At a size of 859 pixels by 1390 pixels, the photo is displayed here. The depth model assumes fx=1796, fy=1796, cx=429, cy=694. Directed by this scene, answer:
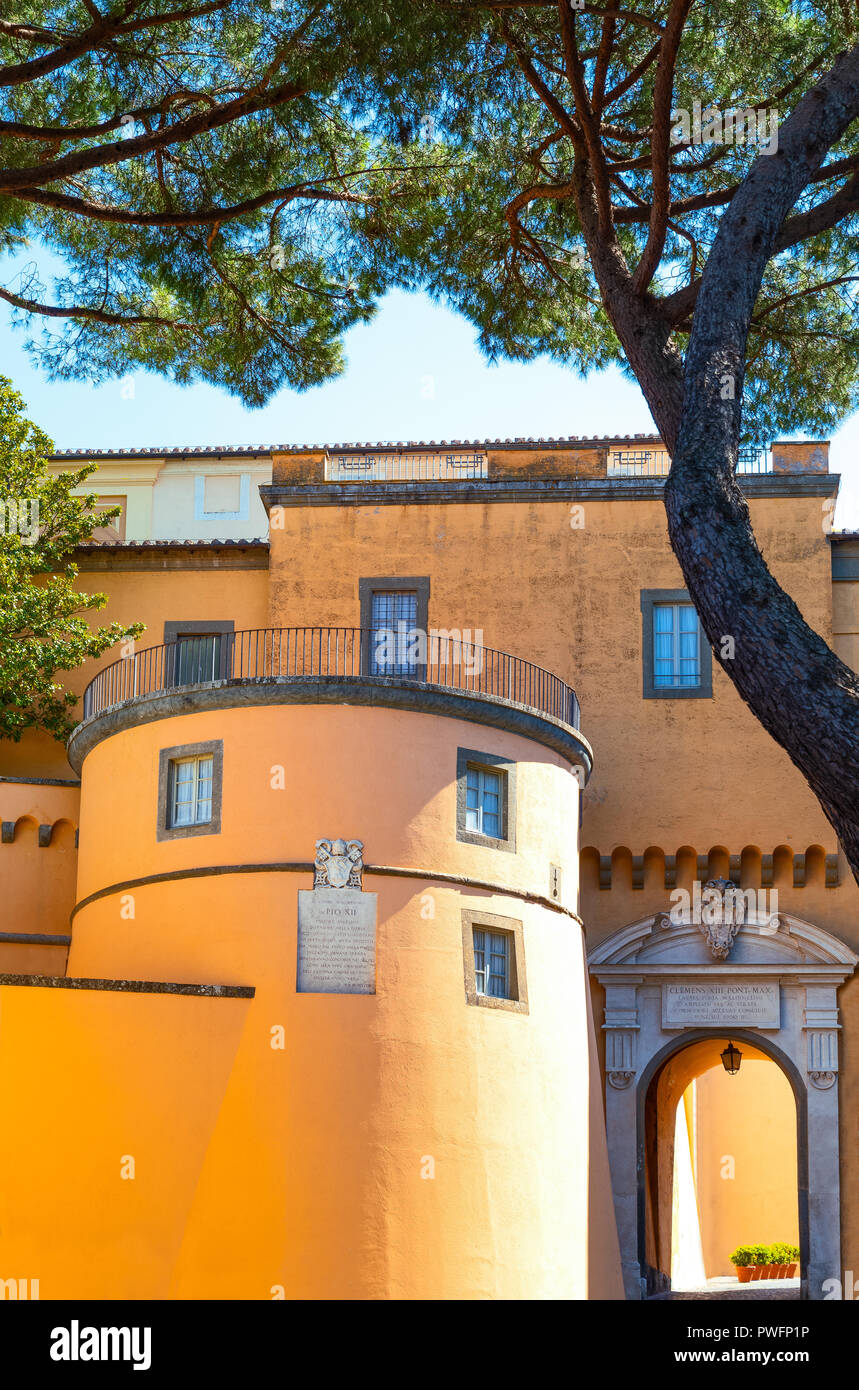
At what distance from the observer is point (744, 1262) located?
32469mm

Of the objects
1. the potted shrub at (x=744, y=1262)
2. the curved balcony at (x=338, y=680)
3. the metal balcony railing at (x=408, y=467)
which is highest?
the metal balcony railing at (x=408, y=467)

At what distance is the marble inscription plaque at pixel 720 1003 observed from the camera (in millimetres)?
24562

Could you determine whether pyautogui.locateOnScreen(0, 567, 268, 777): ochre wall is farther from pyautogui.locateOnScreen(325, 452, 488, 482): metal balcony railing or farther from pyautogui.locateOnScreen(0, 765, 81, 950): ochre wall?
pyautogui.locateOnScreen(0, 765, 81, 950): ochre wall

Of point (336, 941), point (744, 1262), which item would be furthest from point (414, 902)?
point (744, 1262)

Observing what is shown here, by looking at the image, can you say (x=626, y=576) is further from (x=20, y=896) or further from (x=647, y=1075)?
(x=20, y=896)

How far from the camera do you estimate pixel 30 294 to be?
62.4ft

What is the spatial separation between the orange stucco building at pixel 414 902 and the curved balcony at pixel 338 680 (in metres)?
0.06

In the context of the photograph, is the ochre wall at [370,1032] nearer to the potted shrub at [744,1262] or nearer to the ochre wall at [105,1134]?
the ochre wall at [105,1134]

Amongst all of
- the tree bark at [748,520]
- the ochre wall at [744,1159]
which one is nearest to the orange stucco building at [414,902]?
the ochre wall at [744,1159]

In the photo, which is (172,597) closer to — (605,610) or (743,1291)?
(605,610)
